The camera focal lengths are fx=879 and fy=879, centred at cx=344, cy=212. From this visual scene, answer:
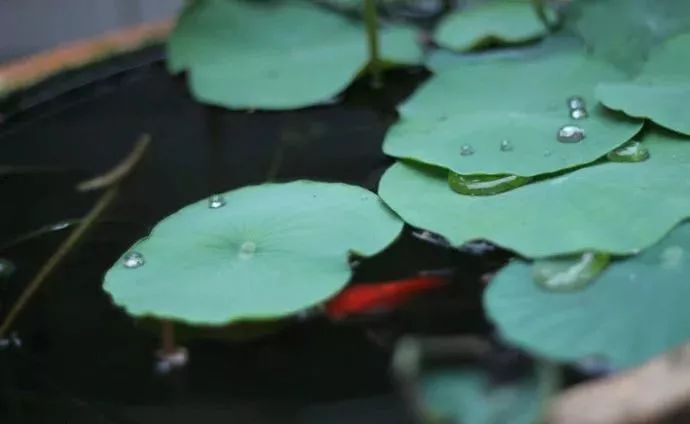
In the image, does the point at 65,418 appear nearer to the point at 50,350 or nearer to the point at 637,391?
the point at 50,350

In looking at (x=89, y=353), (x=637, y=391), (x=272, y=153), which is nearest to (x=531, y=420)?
(x=637, y=391)

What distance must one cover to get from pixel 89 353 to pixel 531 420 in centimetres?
30

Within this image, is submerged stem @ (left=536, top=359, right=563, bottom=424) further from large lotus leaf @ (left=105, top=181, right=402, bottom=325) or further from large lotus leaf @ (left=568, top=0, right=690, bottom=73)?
large lotus leaf @ (left=568, top=0, right=690, bottom=73)

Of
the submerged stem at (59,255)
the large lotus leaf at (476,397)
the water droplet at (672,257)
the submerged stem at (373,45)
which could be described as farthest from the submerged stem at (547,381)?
the submerged stem at (373,45)

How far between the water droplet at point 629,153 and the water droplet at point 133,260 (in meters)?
Result: 0.36

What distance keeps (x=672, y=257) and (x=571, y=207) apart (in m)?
0.08

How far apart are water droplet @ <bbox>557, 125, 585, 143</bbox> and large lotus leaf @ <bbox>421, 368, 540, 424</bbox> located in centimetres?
26

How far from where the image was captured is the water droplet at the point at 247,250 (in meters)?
0.60

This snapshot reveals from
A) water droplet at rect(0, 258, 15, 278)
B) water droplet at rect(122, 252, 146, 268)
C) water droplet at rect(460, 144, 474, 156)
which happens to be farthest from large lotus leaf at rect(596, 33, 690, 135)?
water droplet at rect(0, 258, 15, 278)

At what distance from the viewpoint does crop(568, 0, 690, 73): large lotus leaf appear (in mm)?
835

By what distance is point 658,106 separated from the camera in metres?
0.70

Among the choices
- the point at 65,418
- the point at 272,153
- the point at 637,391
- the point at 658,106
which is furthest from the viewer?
the point at 272,153

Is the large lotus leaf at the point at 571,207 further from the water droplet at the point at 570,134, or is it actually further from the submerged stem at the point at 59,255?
the submerged stem at the point at 59,255

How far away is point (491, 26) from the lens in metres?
0.99
